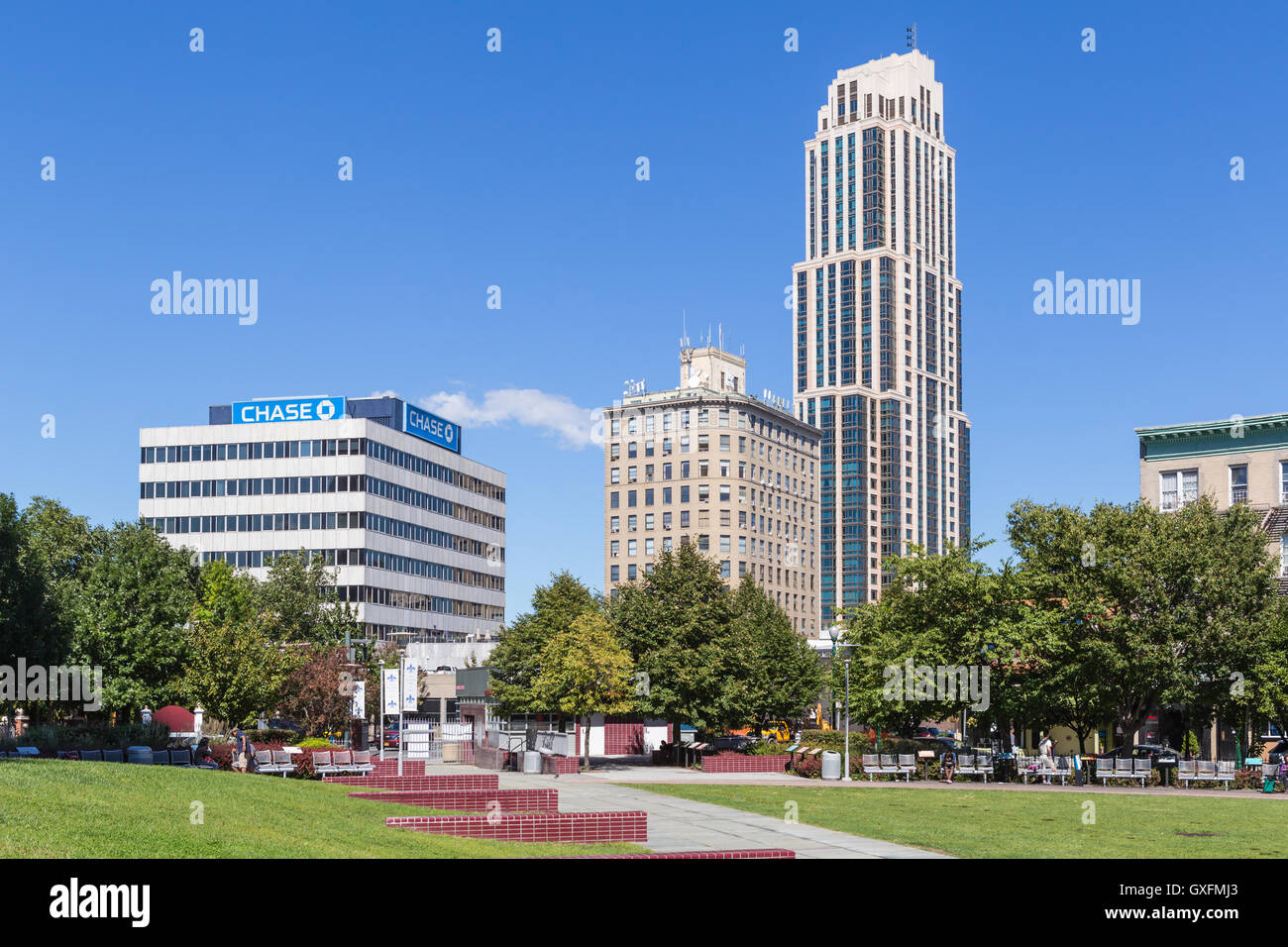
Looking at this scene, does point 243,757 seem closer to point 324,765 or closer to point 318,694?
point 324,765

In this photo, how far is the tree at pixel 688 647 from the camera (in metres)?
51.9

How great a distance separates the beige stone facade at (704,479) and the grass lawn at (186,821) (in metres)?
136

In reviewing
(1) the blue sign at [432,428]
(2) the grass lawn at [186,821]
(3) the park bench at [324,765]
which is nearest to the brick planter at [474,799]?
(2) the grass lawn at [186,821]

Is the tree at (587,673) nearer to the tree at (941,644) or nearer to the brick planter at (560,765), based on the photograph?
the brick planter at (560,765)

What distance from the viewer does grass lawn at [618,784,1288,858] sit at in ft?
71.5

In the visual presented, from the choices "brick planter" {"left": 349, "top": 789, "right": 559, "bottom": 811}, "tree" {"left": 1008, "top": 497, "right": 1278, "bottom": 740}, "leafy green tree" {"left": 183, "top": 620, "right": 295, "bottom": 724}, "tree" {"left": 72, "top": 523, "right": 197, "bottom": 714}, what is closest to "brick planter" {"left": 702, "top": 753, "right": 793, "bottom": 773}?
"tree" {"left": 1008, "top": 497, "right": 1278, "bottom": 740}

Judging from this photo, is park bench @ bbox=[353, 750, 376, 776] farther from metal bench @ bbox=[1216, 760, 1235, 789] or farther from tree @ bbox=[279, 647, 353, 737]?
metal bench @ bbox=[1216, 760, 1235, 789]

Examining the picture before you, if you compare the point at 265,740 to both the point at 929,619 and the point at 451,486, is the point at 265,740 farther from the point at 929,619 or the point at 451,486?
the point at 451,486

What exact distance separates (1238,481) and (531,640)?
4234 centimetres

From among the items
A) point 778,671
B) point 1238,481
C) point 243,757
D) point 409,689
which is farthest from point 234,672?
point 1238,481

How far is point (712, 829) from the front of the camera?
80.4 feet

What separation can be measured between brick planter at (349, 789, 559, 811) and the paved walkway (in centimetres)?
230
